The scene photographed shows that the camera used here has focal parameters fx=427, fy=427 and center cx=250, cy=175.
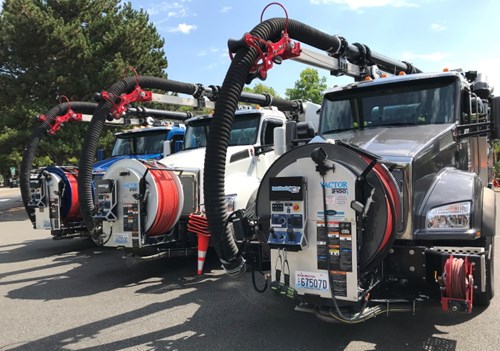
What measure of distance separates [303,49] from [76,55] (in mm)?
16544

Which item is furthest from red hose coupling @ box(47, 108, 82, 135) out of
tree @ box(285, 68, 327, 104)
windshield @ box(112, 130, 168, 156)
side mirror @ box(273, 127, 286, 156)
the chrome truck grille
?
tree @ box(285, 68, 327, 104)

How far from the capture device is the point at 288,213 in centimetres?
358

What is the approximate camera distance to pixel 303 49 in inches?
234

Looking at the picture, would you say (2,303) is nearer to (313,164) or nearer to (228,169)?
(228,169)

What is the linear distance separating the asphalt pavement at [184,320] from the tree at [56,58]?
13.5m

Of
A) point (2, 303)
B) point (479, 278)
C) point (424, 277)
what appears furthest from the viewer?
point (2, 303)

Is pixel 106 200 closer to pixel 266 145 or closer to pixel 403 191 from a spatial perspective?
pixel 266 145

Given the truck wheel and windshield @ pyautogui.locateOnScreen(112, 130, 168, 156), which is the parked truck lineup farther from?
windshield @ pyautogui.locateOnScreen(112, 130, 168, 156)

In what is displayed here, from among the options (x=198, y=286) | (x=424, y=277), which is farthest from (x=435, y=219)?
(x=198, y=286)

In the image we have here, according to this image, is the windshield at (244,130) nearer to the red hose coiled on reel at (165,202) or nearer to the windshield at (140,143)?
the red hose coiled on reel at (165,202)

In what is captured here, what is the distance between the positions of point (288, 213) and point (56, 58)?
1946cm

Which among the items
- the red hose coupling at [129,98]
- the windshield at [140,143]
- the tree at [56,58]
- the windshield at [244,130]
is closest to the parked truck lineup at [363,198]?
the windshield at [244,130]

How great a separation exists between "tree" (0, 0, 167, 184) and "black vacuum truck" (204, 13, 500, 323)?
1638cm

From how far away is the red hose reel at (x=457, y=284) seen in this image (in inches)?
129
